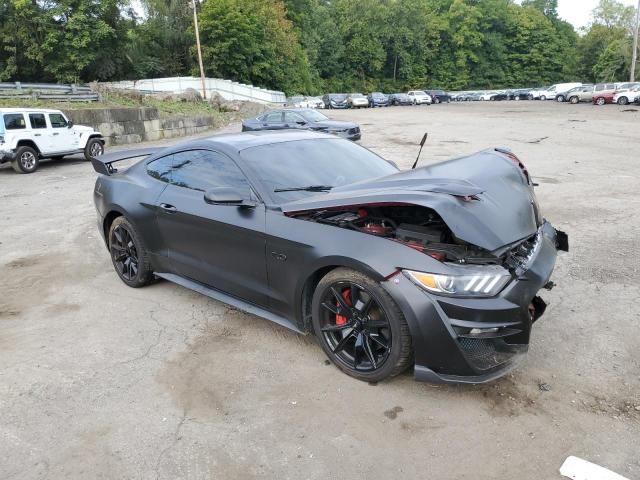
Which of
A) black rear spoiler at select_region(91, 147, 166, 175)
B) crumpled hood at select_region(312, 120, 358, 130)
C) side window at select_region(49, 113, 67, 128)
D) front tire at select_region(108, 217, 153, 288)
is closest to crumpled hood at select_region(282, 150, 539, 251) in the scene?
front tire at select_region(108, 217, 153, 288)

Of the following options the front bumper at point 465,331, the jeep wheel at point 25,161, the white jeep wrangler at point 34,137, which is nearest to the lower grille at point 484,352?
the front bumper at point 465,331

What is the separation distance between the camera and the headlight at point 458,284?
115 inches

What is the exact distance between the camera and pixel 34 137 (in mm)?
14500

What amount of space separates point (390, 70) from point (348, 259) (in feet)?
290

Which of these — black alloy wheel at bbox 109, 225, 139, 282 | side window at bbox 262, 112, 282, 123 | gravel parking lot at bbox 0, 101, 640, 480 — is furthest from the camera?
side window at bbox 262, 112, 282, 123

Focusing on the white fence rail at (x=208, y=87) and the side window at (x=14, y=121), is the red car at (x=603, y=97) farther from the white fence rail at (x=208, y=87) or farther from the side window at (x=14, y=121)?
the side window at (x=14, y=121)

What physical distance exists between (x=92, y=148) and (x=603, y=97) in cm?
3841

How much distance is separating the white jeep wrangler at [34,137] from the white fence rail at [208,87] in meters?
21.3

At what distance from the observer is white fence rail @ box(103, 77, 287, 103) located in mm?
38625

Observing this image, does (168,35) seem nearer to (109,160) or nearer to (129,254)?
(109,160)

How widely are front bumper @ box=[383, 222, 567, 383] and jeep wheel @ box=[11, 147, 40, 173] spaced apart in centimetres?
1417

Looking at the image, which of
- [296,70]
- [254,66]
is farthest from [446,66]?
[254,66]

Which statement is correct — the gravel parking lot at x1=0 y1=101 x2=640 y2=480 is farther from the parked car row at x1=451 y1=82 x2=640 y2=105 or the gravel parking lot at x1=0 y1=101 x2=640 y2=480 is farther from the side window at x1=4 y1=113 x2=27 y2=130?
the parked car row at x1=451 y1=82 x2=640 y2=105

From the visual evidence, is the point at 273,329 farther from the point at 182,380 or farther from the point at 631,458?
the point at 631,458
